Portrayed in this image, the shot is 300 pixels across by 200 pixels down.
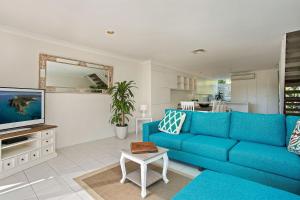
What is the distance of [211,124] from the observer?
106 inches

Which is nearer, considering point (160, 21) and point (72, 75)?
point (160, 21)

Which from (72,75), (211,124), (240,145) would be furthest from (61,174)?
(240,145)

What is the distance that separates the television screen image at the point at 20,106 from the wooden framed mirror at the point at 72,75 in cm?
51

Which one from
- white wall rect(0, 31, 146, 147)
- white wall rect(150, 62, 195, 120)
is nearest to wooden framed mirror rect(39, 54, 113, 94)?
white wall rect(0, 31, 146, 147)

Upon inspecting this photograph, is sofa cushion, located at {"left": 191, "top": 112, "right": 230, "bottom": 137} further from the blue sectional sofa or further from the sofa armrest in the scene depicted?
the sofa armrest

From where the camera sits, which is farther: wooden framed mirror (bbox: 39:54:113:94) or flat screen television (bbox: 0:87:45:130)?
wooden framed mirror (bbox: 39:54:113:94)

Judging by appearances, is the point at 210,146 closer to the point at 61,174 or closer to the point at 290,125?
the point at 290,125

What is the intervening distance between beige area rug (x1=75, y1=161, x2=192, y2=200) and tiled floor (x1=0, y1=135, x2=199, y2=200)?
0.12m

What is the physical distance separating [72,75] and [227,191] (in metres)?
3.67

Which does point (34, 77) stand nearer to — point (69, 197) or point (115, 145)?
point (115, 145)

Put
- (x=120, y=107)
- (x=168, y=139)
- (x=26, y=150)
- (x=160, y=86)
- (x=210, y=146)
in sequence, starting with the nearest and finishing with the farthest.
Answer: (x=210, y=146) → (x=26, y=150) → (x=168, y=139) → (x=120, y=107) → (x=160, y=86)

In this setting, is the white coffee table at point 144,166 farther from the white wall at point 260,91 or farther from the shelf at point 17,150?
the white wall at point 260,91

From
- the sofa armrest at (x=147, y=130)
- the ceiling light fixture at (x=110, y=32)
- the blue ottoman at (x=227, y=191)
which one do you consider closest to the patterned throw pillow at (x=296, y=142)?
the blue ottoman at (x=227, y=191)

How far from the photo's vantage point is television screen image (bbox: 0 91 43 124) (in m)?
2.41
